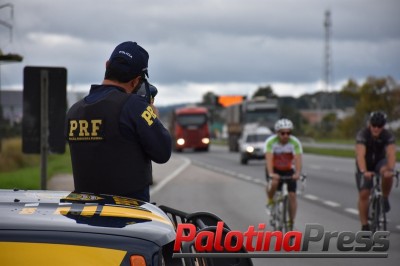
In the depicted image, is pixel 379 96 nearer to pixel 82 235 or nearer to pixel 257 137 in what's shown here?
pixel 257 137

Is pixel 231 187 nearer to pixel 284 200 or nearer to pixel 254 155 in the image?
pixel 284 200

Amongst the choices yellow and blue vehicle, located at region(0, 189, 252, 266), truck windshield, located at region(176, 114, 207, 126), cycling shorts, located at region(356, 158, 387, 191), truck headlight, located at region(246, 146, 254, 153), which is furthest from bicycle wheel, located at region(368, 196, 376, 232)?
truck windshield, located at region(176, 114, 207, 126)

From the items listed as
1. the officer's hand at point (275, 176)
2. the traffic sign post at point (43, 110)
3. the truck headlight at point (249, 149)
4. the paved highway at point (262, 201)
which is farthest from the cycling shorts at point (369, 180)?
the truck headlight at point (249, 149)

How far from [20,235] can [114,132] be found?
4.91 feet

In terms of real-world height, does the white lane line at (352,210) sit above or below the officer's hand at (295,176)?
below

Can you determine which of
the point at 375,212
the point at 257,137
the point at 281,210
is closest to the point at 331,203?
the point at 281,210

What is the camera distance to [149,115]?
5238 mm

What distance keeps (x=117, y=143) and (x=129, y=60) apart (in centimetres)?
52

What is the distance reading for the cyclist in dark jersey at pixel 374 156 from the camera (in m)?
13.3

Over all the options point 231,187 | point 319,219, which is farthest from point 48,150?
point 231,187

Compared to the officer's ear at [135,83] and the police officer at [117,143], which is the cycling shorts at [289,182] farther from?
the police officer at [117,143]

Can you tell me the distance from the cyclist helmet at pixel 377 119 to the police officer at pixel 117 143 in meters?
8.00

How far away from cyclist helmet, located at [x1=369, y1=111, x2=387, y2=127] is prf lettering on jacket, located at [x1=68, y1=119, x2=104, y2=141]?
321 inches

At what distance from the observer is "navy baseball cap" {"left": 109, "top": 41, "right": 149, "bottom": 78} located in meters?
5.48
